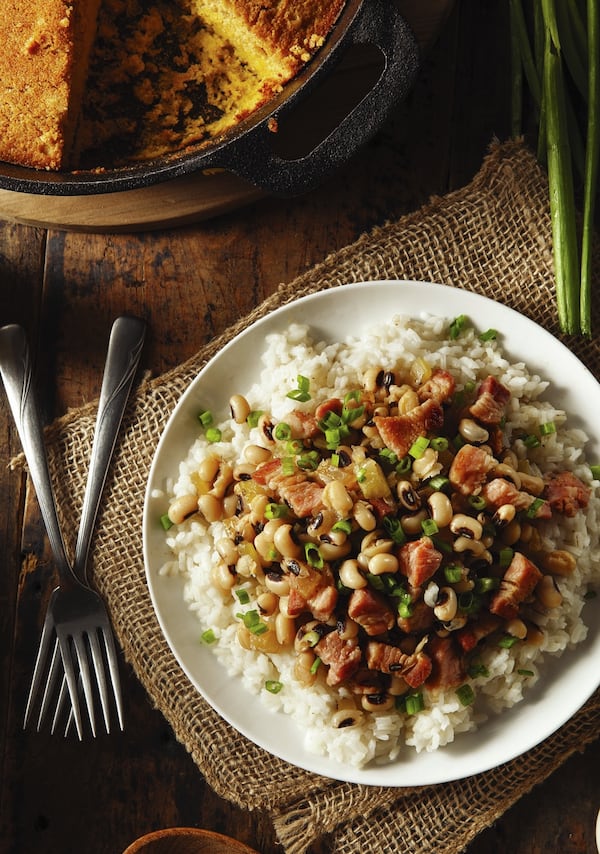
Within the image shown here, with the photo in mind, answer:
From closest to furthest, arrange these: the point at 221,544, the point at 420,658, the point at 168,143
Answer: the point at 420,658, the point at 221,544, the point at 168,143

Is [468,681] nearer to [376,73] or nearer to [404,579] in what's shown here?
[404,579]

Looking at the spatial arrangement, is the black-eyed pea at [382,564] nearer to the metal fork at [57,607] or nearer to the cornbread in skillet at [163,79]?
the metal fork at [57,607]

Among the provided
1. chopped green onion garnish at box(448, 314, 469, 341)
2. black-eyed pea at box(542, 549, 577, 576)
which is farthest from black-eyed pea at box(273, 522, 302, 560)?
chopped green onion garnish at box(448, 314, 469, 341)

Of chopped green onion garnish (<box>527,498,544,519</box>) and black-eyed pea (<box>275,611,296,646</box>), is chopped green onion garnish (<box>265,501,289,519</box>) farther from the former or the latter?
chopped green onion garnish (<box>527,498,544,519</box>)

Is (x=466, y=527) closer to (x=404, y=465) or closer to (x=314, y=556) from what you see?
(x=404, y=465)

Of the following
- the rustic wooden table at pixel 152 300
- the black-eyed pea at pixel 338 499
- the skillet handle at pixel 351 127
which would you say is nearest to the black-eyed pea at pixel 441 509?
the black-eyed pea at pixel 338 499

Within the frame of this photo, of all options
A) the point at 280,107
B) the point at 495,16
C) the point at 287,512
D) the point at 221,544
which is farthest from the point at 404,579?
the point at 495,16

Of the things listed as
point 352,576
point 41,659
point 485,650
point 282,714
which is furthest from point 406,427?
point 41,659
